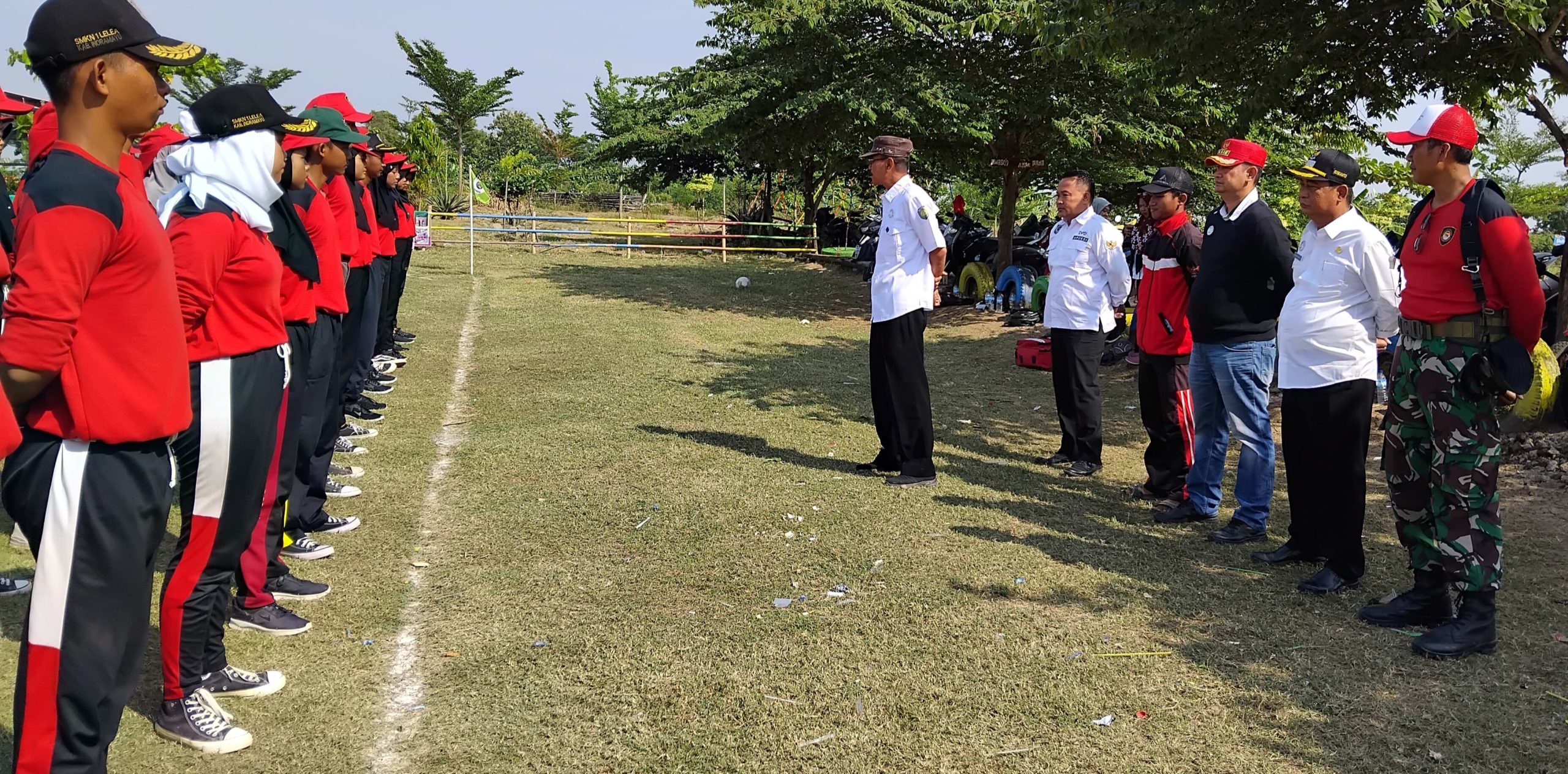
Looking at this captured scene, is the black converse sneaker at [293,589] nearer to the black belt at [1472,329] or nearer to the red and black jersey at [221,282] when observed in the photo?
the red and black jersey at [221,282]

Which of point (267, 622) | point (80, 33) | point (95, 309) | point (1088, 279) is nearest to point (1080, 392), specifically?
point (1088, 279)

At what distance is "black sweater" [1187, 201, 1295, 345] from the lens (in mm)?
5461

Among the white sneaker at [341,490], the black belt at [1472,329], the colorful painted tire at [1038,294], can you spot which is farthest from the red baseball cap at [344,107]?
the colorful painted tire at [1038,294]

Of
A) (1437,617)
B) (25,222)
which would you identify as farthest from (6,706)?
(1437,617)

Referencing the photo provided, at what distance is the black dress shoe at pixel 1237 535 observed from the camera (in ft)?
18.0

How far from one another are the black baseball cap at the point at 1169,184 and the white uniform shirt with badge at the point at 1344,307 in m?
1.42

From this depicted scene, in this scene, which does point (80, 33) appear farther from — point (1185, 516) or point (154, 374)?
point (1185, 516)

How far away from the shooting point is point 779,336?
13617 mm

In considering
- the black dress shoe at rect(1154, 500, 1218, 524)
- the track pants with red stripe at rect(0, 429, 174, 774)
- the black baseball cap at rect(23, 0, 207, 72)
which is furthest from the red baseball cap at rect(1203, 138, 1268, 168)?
the track pants with red stripe at rect(0, 429, 174, 774)

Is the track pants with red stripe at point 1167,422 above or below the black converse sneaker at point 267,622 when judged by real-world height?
above

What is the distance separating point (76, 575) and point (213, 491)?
0.77 meters

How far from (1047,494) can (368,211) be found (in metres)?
4.79

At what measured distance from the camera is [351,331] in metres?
6.31

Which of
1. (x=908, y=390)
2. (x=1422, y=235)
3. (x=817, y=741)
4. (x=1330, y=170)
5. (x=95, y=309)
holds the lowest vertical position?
(x=817, y=741)
